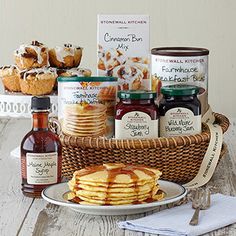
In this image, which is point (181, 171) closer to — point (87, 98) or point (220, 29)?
point (87, 98)

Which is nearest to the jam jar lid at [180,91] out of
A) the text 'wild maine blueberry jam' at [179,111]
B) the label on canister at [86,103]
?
the text 'wild maine blueberry jam' at [179,111]

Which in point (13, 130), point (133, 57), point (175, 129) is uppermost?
point (133, 57)

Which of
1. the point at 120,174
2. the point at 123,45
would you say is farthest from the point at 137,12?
the point at 120,174

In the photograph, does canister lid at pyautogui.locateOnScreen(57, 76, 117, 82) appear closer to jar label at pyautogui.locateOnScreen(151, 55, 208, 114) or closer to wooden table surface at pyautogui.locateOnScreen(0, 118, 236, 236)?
jar label at pyautogui.locateOnScreen(151, 55, 208, 114)

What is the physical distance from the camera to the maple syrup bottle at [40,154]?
157cm

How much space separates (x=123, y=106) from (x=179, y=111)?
0.13 meters

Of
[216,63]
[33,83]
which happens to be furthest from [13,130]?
[216,63]

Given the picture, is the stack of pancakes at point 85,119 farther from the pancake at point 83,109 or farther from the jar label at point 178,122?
the jar label at point 178,122

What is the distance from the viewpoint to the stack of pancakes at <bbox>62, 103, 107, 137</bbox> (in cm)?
167

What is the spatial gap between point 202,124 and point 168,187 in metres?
0.29

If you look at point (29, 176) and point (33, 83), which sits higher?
point (33, 83)

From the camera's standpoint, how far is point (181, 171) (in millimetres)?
1714

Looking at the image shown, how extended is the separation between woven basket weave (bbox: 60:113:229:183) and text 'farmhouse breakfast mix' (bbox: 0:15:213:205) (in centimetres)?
3

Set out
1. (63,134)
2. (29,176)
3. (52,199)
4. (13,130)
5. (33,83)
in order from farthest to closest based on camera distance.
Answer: (13,130)
(33,83)
(63,134)
(29,176)
(52,199)
